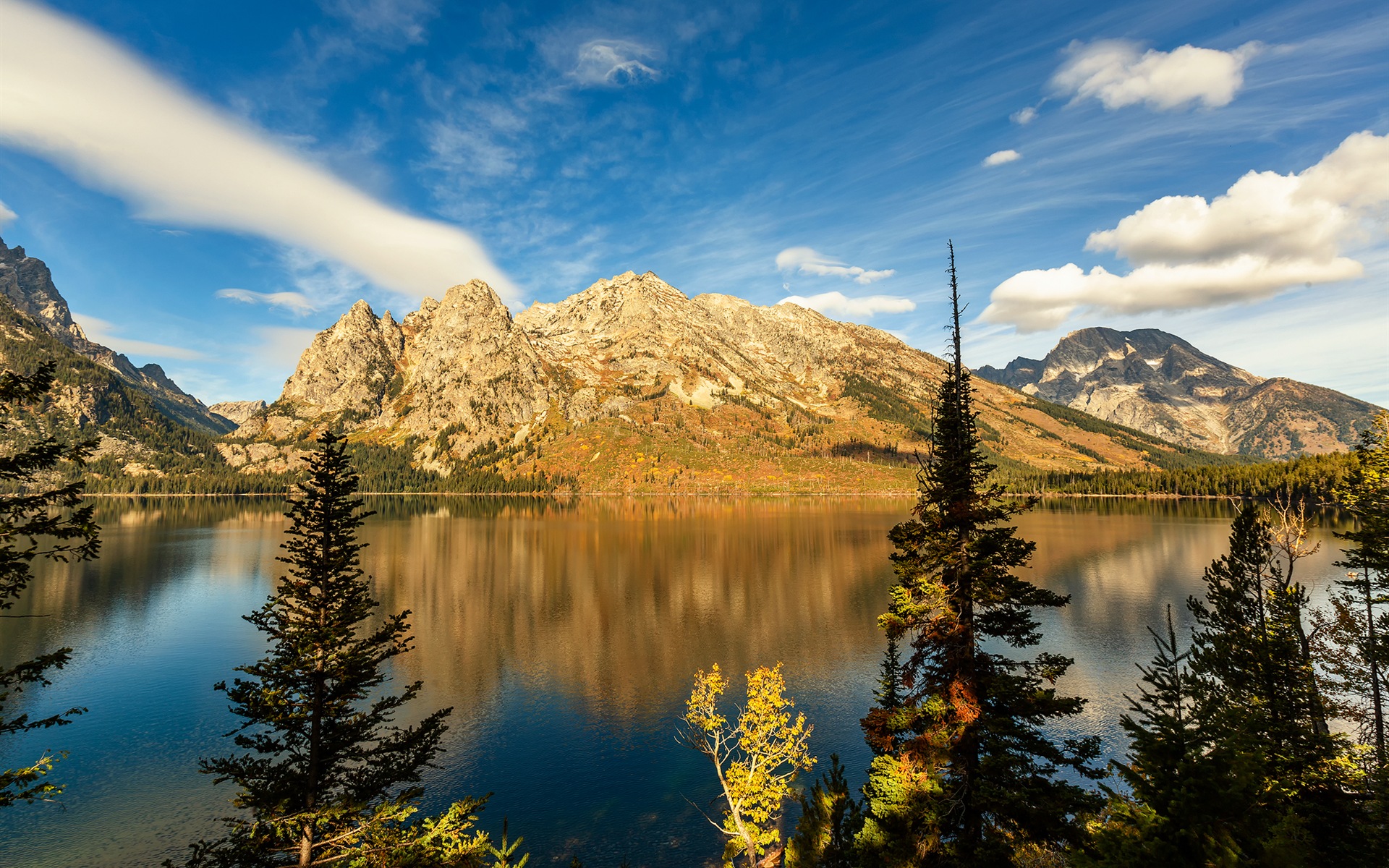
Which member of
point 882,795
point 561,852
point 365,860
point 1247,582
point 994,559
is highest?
point 994,559

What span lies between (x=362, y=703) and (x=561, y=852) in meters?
32.6

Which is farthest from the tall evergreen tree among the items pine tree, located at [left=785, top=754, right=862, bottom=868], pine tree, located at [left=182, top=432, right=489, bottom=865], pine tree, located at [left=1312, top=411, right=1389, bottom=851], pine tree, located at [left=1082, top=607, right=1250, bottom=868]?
pine tree, located at [left=1312, top=411, right=1389, bottom=851]

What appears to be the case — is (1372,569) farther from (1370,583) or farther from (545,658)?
(545,658)

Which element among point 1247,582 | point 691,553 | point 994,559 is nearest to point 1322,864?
point 994,559

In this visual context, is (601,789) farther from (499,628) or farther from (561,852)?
(499,628)

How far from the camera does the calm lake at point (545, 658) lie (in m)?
38.8

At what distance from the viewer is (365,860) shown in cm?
2088

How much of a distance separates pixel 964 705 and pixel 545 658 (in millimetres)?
58084

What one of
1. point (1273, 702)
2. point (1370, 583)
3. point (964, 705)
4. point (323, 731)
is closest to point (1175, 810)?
point (964, 705)

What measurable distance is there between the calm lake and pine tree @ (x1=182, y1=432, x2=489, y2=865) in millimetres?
16784

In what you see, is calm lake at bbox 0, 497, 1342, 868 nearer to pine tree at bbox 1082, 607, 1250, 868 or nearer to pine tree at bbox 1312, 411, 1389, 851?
pine tree at bbox 1312, 411, 1389, 851

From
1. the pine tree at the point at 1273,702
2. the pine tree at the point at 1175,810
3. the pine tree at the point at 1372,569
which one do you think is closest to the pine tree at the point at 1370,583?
the pine tree at the point at 1372,569

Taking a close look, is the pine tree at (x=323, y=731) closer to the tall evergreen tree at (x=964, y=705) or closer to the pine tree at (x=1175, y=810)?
the tall evergreen tree at (x=964, y=705)

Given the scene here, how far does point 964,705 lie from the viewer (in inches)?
844
